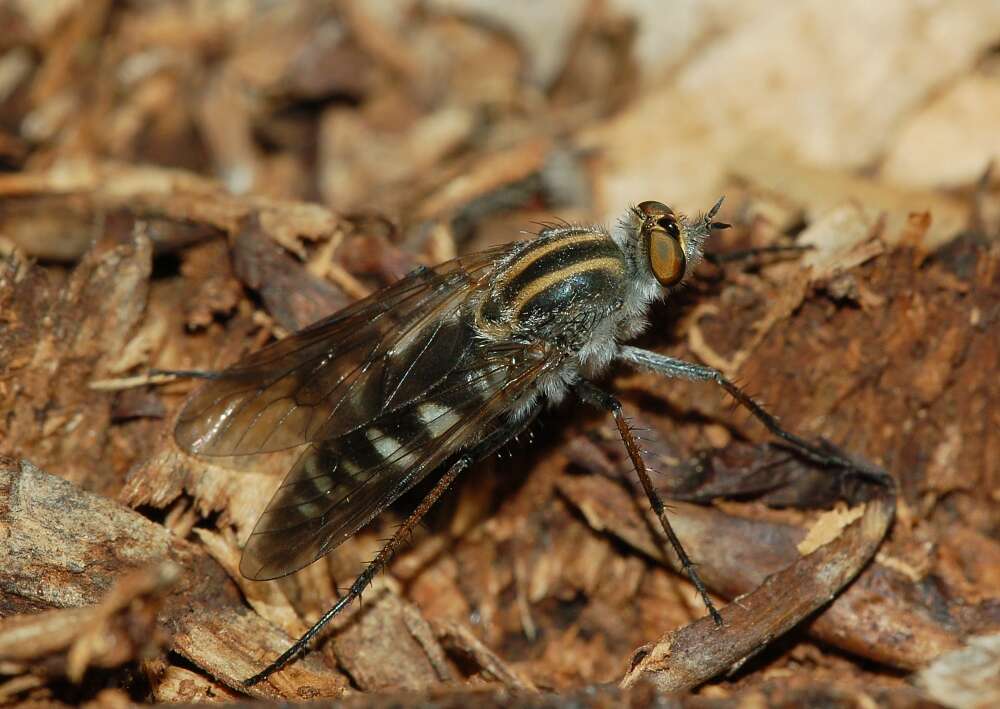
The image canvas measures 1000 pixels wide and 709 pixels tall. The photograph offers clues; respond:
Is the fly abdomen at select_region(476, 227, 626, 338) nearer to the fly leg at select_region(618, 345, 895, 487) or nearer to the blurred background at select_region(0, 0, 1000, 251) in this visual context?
the fly leg at select_region(618, 345, 895, 487)

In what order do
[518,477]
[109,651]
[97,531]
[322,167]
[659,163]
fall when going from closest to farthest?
[109,651], [97,531], [518,477], [659,163], [322,167]

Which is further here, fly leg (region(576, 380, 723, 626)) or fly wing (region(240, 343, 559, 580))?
fly leg (region(576, 380, 723, 626))

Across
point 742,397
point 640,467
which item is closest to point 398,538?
point 640,467

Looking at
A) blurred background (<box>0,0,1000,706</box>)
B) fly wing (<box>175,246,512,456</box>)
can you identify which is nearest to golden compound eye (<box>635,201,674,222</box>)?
blurred background (<box>0,0,1000,706</box>)

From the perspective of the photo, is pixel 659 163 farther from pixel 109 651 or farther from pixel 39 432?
pixel 109 651

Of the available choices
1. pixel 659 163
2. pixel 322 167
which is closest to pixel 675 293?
pixel 659 163

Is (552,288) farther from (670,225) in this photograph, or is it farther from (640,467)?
(640,467)

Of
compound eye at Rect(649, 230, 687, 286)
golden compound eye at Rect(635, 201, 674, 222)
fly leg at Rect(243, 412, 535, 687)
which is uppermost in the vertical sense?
golden compound eye at Rect(635, 201, 674, 222)
